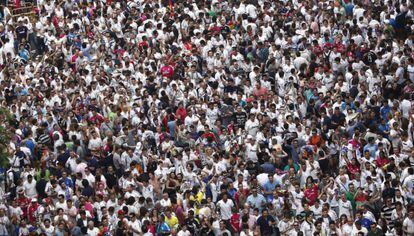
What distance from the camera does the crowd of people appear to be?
2880cm

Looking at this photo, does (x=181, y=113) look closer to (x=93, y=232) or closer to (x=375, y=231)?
(x=93, y=232)

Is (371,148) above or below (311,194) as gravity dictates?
above

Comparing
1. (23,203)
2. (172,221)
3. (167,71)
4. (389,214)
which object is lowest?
(389,214)

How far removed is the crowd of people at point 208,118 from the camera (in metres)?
28.8

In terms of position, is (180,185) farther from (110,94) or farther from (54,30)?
(54,30)

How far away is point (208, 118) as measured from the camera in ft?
109

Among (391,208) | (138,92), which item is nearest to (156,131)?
(138,92)

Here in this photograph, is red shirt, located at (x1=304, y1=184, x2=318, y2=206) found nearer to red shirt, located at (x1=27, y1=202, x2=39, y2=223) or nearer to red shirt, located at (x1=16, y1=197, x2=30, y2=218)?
red shirt, located at (x1=27, y1=202, x2=39, y2=223)

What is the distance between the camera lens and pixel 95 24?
38.7 meters

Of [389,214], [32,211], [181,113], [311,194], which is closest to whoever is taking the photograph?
[389,214]

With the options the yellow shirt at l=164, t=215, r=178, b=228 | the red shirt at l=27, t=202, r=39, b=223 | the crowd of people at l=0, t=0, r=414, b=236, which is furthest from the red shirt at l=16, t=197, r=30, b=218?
the yellow shirt at l=164, t=215, r=178, b=228

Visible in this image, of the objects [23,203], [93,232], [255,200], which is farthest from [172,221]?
[23,203]

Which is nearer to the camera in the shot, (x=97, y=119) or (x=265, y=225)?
(x=265, y=225)

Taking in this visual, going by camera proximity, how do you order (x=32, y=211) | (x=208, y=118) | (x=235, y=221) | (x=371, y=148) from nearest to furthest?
(x=235, y=221) < (x=32, y=211) < (x=371, y=148) < (x=208, y=118)
